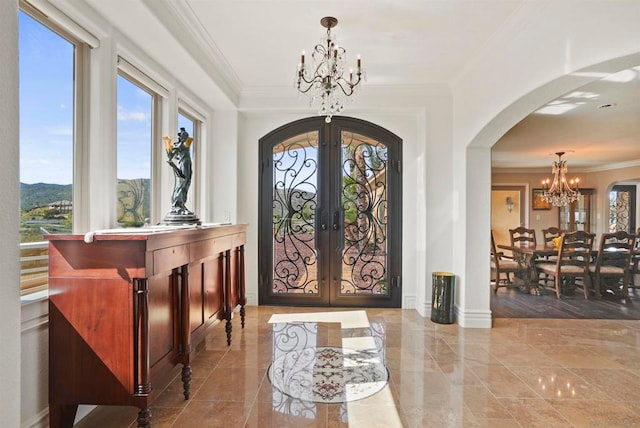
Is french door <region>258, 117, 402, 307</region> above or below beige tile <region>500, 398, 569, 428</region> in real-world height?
above

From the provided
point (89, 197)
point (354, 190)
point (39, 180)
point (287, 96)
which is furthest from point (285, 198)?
point (39, 180)

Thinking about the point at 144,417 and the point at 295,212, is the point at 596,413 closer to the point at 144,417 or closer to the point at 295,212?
the point at 144,417

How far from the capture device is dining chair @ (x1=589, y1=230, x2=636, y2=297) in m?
5.34

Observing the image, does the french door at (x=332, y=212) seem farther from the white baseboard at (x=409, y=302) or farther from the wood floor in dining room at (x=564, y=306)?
the wood floor in dining room at (x=564, y=306)

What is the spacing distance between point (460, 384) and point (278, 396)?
127cm

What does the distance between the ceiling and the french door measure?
684 mm

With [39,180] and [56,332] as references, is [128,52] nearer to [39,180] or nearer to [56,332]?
[39,180]

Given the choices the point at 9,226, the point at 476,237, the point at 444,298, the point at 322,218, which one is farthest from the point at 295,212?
the point at 9,226

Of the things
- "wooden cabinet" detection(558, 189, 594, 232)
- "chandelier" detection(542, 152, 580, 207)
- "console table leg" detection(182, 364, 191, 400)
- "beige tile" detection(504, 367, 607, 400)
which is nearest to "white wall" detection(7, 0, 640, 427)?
"console table leg" detection(182, 364, 191, 400)

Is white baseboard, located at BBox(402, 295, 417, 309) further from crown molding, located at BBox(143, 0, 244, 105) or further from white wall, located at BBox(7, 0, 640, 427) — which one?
crown molding, located at BBox(143, 0, 244, 105)

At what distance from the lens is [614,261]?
5547 millimetres

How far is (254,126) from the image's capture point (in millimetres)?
4625

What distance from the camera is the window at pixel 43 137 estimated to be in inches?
74.8

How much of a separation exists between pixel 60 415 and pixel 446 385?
2307 millimetres
